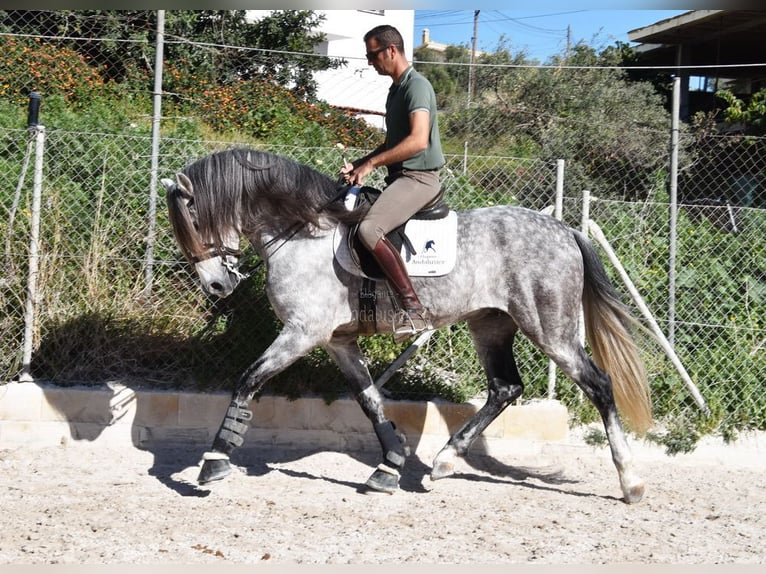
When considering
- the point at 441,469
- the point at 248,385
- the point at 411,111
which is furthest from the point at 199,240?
the point at 441,469

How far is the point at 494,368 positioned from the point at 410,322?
957 mm

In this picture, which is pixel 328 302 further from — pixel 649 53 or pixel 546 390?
pixel 649 53

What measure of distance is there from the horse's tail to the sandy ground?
67cm

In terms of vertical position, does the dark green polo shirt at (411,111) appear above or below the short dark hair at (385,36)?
below

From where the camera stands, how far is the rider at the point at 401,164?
511 centimetres

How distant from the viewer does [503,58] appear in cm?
2002

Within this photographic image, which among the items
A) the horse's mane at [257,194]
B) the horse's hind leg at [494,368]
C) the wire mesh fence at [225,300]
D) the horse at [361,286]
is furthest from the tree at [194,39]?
the horse's hind leg at [494,368]

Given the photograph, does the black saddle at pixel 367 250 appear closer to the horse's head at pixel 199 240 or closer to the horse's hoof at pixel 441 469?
the horse's head at pixel 199 240

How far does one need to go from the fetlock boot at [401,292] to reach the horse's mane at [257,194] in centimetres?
37

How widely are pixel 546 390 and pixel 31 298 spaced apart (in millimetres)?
4162

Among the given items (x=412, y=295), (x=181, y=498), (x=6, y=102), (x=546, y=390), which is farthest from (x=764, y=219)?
(x=6, y=102)

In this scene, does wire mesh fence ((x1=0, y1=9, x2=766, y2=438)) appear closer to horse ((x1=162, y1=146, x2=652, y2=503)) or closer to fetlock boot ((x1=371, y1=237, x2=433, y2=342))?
horse ((x1=162, y1=146, x2=652, y2=503))

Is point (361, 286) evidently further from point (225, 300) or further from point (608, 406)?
point (608, 406)

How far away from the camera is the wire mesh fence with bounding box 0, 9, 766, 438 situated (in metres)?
6.50
